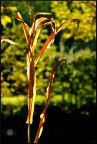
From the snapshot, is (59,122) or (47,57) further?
(47,57)

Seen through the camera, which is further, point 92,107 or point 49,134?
point 92,107

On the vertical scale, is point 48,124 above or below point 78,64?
below

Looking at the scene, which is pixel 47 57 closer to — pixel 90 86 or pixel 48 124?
pixel 90 86

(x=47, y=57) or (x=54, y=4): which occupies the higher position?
(x=54, y=4)

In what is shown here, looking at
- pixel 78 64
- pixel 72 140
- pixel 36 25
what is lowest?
pixel 72 140

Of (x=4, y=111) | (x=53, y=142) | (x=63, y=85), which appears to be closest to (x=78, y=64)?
(x=63, y=85)

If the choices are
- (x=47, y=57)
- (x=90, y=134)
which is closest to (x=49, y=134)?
(x=90, y=134)

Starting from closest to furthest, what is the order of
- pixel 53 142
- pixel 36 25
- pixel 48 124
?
1. pixel 36 25
2. pixel 53 142
3. pixel 48 124

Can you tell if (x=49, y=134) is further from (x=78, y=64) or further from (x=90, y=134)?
(x=78, y=64)

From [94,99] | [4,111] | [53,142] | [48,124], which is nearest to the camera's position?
[53,142]
